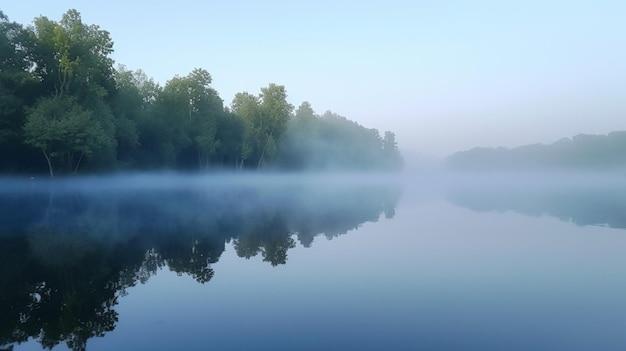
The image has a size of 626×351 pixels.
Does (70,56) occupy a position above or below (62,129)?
above

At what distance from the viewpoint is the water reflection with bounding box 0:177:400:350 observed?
302 inches

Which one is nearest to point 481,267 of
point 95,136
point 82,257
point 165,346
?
point 165,346

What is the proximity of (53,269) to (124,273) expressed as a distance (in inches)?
76.9

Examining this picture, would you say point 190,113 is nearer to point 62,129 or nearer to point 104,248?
Result: point 62,129

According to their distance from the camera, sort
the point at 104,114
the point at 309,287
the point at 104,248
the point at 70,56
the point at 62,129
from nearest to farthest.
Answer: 1. the point at 309,287
2. the point at 104,248
3. the point at 62,129
4. the point at 70,56
5. the point at 104,114

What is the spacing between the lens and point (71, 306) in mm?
8180

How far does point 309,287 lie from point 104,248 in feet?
25.5

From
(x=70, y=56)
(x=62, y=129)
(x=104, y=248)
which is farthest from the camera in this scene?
(x=70, y=56)

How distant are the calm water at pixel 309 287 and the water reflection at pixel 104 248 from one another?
0.05m

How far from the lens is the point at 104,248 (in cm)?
1377

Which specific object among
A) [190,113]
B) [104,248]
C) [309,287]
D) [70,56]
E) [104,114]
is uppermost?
[70,56]

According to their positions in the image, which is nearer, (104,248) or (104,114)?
(104,248)

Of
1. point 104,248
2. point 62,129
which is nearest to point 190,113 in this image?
point 62,129

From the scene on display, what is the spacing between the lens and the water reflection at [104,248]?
25.2 ft
